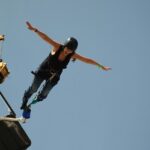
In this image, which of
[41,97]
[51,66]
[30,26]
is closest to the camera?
[30,26]

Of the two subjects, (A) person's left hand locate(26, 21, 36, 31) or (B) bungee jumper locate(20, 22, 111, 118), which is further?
(B) bungee jumper locate(20, 22, 111, 118)

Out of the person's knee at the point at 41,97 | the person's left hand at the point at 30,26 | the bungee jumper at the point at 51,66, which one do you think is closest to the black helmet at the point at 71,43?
the bungee jumper at the point at 51,66

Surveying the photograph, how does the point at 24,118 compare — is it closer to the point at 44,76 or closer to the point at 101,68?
the point at 44,76

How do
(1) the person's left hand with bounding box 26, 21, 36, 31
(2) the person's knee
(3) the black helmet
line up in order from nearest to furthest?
(1) the person's left hand with bounding box 26, 21, 36, 31 < (2) the person's knee < (3) the black helmet

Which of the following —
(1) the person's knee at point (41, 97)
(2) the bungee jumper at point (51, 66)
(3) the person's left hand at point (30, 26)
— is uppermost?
(3) the person's left hand at point (30, 26)

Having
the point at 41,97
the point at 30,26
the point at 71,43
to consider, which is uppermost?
the point at 30,26

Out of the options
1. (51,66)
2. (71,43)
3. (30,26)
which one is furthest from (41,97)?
(30,26)

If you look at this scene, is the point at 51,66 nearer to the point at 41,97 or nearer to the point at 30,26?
the point at 41,97

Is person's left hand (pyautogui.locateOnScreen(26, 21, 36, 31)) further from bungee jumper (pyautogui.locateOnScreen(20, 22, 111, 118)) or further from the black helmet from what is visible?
the black helmet

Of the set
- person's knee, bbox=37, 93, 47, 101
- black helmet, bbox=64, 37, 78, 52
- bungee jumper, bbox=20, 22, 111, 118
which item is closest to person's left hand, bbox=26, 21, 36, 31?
bungee jumper, bbox=20, 22, 111, 118

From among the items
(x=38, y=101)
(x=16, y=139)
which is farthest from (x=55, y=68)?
(x=16, y=139)

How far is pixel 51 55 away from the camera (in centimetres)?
1202

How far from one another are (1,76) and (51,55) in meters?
1.89

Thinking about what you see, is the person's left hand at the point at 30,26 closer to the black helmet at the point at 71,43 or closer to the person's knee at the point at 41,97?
the black helmet at the point at 71,43
